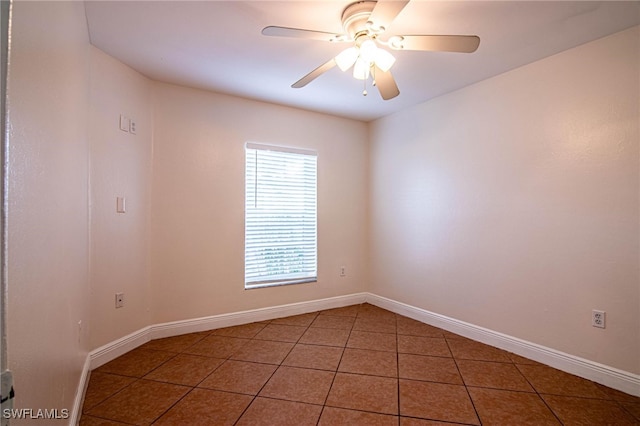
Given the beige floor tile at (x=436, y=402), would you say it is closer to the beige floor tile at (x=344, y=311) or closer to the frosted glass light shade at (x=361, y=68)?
the beige floor tile at (x=344, y=311)

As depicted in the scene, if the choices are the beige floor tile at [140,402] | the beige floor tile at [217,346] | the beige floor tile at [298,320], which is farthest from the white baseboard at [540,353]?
the beige floor tile at [140,402]

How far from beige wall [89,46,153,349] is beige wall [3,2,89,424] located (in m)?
0.64

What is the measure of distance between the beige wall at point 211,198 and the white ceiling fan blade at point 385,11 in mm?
2097

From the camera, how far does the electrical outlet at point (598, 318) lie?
2131 mm

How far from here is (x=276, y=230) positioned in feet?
11.7

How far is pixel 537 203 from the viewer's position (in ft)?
8.11

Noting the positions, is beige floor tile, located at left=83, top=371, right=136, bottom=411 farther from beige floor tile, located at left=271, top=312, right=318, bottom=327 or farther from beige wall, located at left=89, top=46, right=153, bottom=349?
beige floor tile, located at left=271, top=312, right=318, bottom=327

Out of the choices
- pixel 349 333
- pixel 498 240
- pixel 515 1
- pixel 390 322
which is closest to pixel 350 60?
pixel 515 1

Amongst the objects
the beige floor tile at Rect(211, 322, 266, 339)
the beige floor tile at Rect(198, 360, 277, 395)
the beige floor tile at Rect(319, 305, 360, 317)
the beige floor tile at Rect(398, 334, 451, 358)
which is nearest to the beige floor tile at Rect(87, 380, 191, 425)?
the beige floor tile at Rect(198, 360, 277, 395)

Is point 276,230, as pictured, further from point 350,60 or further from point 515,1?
point 515,1

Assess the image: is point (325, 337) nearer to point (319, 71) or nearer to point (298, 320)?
point (298, 320)

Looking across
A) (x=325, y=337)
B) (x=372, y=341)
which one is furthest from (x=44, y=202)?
(x=372, y=341)

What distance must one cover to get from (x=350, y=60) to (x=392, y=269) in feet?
8.73

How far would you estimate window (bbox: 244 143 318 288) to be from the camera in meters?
3.40
